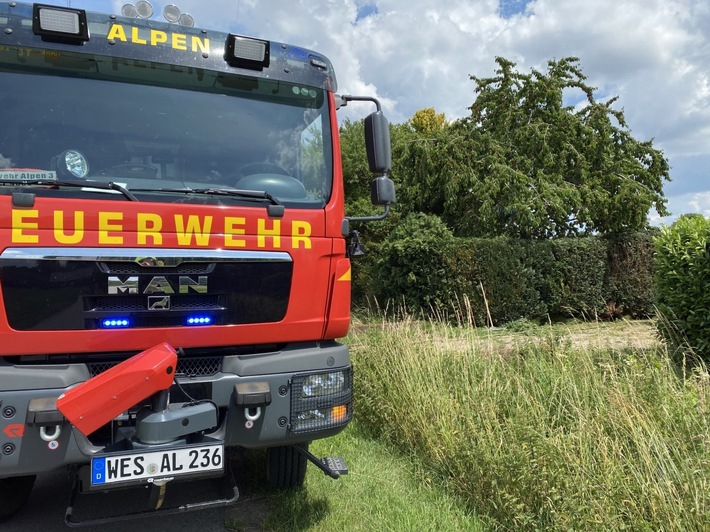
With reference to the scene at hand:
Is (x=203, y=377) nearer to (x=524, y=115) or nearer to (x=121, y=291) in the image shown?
(x=121, y=291)

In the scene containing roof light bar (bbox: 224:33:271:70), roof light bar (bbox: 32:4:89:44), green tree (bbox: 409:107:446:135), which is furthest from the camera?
green tree (bbox: 409:107:446:135)

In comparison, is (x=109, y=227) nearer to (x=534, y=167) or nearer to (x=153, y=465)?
(x=153, y=465)

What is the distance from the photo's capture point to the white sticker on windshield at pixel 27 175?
2622mm

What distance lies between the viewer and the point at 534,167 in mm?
11500

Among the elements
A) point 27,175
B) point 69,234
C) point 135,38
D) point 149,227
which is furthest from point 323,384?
point 135,38

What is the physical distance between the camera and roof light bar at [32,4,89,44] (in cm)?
283

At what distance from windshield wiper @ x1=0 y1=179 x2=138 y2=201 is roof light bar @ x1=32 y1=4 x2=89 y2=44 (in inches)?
32.2

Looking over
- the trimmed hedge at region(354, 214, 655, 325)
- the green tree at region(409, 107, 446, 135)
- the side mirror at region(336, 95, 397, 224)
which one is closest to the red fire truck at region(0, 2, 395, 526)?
the side mirror at region(336, 95, 397, 224)

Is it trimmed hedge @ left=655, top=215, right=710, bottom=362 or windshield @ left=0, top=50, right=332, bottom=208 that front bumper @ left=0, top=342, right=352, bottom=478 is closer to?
windshield @ left=0, top=50, right=332, bottom=208

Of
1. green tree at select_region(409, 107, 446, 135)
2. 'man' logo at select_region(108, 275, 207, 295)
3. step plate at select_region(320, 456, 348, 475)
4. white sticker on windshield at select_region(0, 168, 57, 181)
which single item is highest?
green tree at select_region(409, 107, 446, 135)

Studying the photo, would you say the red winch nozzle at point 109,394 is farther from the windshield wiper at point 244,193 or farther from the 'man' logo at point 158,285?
the windshield wiper at point 244,193

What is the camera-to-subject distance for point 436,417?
3979mm

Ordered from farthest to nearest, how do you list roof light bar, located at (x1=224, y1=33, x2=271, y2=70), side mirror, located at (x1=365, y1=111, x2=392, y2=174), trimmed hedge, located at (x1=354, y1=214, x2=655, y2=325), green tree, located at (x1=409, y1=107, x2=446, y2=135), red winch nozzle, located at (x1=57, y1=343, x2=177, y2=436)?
green tree, located at (x1=409, y1=107, x2=446, y2=135)
trimmed hedge, located at (x1=354, y1=214, x2=655, y2=325)
side mirror, located at (x1=365, y1=111, x2=392, y2=174)
roof light bar, located at (x1=224, y1=33, x2=271, y2=70)
red winch nozzle, located at (x1=57, y1=343, x2=177, y2=436)

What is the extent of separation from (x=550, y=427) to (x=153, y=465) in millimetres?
2199
